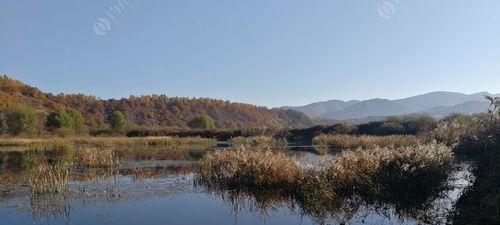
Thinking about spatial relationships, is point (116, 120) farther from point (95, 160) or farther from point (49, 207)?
point (49, 207)

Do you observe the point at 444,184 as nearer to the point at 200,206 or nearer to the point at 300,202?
the point at 300,202

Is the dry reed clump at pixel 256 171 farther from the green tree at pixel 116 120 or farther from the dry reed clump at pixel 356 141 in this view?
the green tree at pixel 116 120

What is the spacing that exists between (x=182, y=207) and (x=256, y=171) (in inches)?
130

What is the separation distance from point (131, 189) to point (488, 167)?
40.9ft

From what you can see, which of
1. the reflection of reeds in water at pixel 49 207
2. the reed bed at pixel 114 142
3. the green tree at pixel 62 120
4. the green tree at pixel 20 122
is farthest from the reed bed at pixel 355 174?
the green tree at pixel 62 120

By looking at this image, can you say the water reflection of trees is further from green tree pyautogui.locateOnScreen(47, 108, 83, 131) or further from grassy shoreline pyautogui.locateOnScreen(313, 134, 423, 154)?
green tree pyautogui.locateOnScreen(47, 108, 83, 131)

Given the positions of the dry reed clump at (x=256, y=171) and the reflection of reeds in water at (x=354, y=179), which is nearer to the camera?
the reflection of reeds in water at (x=354, y=179)

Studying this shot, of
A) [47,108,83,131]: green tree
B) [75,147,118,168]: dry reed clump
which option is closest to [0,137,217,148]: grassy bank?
[75,147,118,168]: dry reed clump

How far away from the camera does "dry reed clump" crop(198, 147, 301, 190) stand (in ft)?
58.1

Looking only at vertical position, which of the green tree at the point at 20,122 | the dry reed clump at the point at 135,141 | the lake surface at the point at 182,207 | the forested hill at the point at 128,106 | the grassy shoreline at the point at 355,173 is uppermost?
the forested hill at the point at 128,106

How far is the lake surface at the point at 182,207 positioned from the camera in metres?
13.8

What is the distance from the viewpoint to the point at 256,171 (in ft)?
59.6

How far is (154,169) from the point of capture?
27.5 m

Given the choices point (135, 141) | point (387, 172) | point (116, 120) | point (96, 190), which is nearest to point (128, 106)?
point (116, 120)
